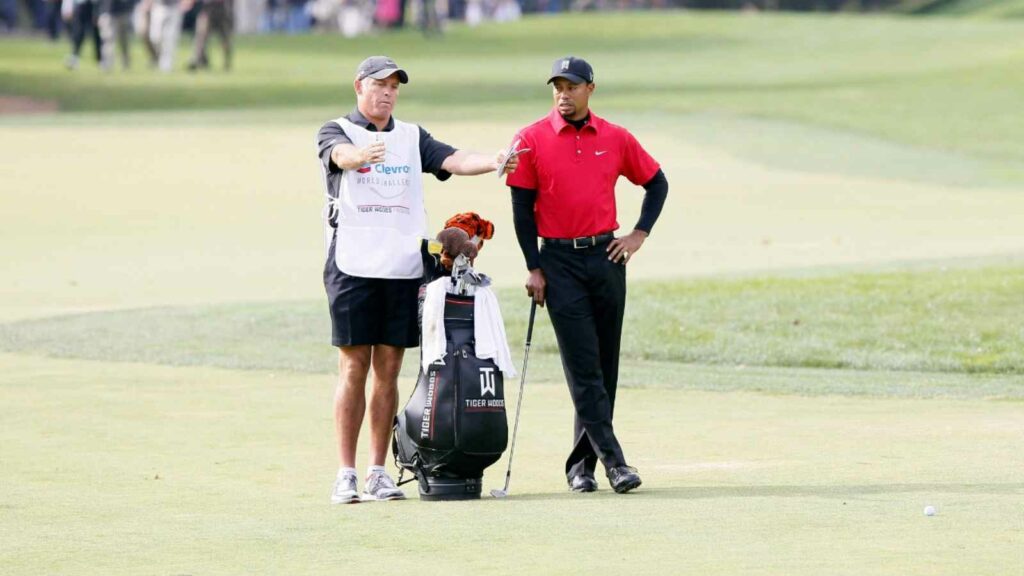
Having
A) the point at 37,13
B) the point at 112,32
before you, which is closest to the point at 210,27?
the point at 112,32

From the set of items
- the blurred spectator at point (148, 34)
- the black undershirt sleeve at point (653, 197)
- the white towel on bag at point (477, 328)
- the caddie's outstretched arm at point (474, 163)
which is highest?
the caddie's outstretched arm at point (474, 163)

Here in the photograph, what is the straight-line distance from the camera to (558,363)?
1516cm

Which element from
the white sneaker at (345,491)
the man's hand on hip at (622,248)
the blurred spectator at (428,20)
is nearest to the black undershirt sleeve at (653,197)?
the man's hand on hip at (622,248)

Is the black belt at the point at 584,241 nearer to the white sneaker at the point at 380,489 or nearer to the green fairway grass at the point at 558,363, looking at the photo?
the green fairway grass at the point at 558,363

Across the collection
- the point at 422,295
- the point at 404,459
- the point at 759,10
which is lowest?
the point at 759,10

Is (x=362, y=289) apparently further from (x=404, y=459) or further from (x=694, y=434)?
(x=694, y=434)

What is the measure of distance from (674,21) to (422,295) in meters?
64.5

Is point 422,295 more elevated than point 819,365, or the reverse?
point 422,295

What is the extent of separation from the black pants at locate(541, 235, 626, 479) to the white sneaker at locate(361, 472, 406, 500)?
0.85m

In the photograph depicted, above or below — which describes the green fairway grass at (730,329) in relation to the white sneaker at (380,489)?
below

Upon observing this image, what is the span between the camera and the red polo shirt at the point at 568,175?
31.1 ft

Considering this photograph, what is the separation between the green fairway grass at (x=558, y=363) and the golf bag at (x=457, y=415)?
0.62ft

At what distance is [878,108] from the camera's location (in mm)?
43062

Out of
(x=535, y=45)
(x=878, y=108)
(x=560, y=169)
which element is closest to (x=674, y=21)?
(x=535, y=45)
